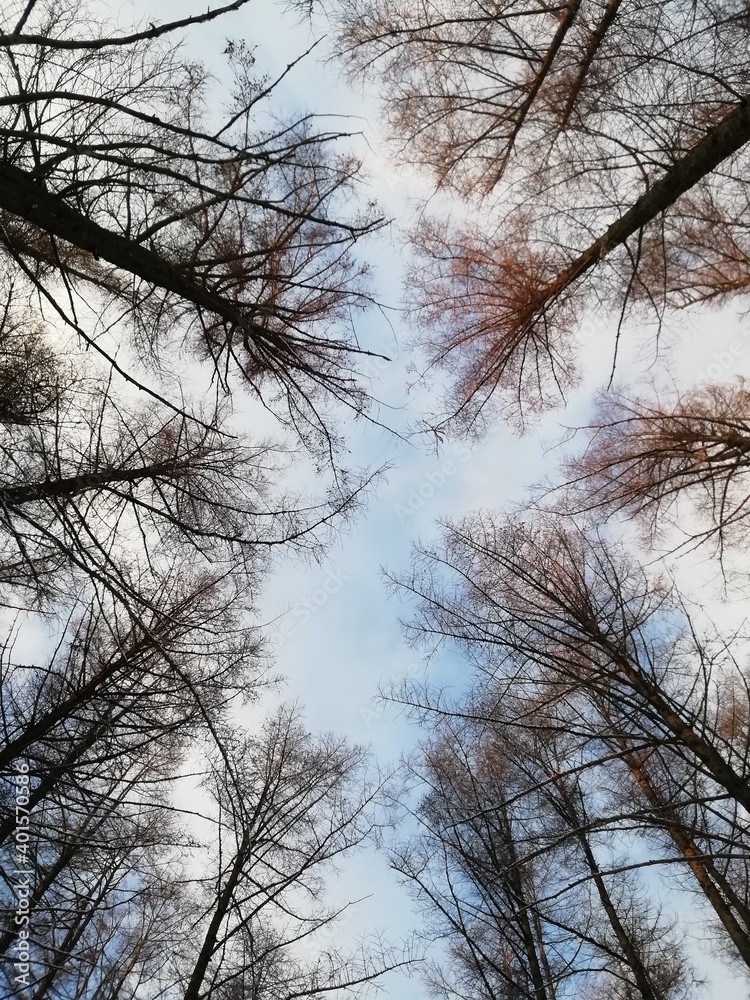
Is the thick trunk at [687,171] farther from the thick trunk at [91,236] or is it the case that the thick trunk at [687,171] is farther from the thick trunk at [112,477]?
the thick trunk at [112,477]

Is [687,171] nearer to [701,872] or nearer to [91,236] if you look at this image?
[91,236]

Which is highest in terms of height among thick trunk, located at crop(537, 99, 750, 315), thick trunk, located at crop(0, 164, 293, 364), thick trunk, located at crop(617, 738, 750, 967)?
thick trunk, located at crop(537, 99, 750, 315)

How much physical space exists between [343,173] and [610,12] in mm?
3014

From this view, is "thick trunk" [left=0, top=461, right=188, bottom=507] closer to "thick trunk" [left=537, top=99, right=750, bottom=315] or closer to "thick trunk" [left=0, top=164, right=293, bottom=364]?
"thick trunk" [left=0, top=164, right=293, bottom=364]

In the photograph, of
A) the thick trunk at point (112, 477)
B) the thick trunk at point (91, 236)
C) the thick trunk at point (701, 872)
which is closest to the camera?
the thick trunk at point (91, 236)

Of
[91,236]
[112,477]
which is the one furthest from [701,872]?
[91,236]

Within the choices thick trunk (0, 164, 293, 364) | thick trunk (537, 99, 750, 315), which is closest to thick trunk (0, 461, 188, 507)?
thick trunk (0, 164, 293, 364)

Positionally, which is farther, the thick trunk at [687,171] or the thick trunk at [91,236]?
the thick trunk at [687,171]

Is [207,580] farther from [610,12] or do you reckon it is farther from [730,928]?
[610,12]

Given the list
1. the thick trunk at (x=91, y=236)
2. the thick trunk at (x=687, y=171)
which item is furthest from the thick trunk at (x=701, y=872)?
the thick trunk at (x=91, y=236)

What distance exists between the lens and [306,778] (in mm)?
5902

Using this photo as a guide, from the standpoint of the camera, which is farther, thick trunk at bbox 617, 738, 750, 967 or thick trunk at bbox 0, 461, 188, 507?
thick trunk at bbox 617, 738, 750, 967

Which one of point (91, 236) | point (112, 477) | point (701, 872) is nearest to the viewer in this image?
point (91, 236)

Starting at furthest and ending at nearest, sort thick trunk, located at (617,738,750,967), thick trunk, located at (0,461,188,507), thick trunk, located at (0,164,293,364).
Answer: thick trunk, located at (617,738,750,967)
thick trunk, located at (0,461,188,507)
thick trunk, located at (0,164,293,364)
